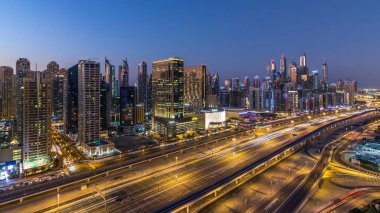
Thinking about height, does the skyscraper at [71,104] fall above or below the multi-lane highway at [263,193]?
above

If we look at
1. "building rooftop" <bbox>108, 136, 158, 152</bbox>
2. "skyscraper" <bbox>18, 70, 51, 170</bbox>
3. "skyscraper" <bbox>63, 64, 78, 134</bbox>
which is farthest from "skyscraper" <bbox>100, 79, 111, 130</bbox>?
"skyscraper" <bbox>18, 70, 51, 170</bbox>

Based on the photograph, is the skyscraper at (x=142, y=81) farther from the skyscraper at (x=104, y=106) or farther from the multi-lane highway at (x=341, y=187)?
the multi-lane highway at (x=341, y=187)

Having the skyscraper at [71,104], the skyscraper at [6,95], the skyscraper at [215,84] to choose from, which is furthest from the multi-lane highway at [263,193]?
the skyscraper at [215,84]

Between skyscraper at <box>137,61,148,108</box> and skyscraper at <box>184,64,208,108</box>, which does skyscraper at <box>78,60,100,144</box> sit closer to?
skyscraper at <box>137,61,148,108</box>

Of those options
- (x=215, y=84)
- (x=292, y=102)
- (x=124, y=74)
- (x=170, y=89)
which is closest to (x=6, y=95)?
(x=124, y=74)

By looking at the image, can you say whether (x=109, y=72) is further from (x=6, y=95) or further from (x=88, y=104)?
(x=88, y=104)
